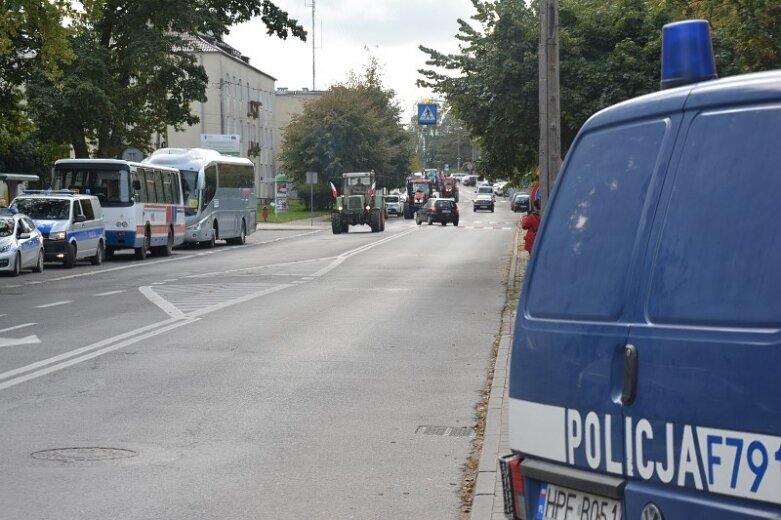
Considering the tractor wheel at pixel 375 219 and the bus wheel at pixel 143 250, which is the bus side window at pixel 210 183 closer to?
the bus wheel at pixel 143 250

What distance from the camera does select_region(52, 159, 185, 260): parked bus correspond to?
3919cm

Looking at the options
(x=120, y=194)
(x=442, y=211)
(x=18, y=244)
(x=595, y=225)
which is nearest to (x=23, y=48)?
(x=120, y=194)

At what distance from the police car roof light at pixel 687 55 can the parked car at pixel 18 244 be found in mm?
26866

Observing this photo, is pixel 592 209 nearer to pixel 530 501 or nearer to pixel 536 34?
pixel 530 501

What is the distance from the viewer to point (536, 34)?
27.1m

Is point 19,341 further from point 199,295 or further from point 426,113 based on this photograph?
point 426,113

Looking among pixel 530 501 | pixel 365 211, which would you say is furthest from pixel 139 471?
pixel 365 211

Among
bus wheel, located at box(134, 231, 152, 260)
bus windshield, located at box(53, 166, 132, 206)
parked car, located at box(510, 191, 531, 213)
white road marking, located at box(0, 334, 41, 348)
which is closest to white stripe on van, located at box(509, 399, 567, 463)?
white road marking, located at box(0, 334, 41, 348)

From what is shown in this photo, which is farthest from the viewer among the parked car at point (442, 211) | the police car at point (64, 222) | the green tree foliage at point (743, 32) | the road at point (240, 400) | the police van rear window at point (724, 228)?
the parked car at point (442, 211)

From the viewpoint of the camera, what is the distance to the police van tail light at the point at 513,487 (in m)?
4.60

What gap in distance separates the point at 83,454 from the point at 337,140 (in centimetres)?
8724

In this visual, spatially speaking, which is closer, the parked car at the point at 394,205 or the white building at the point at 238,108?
the parked car at the point at 394,205

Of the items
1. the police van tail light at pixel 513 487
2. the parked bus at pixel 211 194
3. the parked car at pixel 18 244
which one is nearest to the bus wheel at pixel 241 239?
the parked bus at pixel 211 194

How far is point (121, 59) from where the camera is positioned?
45094 mm
